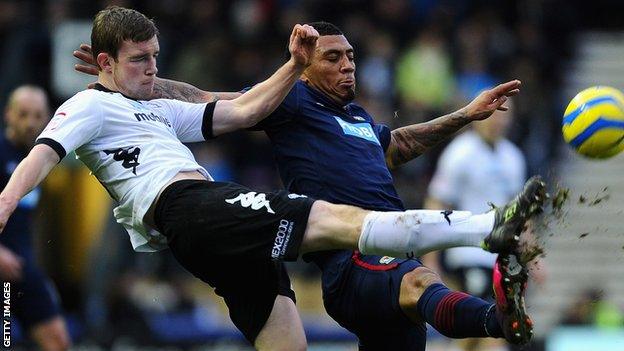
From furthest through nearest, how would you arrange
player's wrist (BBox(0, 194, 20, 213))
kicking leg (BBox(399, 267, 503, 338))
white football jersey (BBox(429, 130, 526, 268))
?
white football jersey (BBox(429, 130, 526, 268)), kicking leg (BBox(399, 267, 503, 338)), player's wrist (BBox(0, 194, 20, 213))

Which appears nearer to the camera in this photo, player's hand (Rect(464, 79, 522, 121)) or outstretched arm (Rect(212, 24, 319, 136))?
outstretched arm (Rect(212, 24, 319, 136))

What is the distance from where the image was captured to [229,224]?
21.2 ft

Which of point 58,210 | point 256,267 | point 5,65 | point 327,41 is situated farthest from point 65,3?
point 256,267

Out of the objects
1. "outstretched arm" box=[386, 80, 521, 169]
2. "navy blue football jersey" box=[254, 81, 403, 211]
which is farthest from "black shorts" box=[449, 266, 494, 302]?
"navy blue football jersey" box=[254, 81, 403, 211]

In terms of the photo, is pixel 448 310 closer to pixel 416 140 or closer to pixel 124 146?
pixel 416 140

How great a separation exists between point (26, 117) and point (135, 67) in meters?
3.22

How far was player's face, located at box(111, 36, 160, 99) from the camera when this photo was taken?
6988 mm

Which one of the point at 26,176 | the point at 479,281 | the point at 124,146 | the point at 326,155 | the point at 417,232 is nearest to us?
the point at 417,232

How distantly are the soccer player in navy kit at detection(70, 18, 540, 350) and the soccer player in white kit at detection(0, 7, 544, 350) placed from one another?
1.15 ft

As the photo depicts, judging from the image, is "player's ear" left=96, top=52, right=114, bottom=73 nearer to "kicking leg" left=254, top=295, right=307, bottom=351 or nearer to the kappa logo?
the kappa logo

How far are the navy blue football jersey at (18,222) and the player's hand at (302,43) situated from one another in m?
3.66

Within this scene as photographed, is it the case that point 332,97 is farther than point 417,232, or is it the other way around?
point 332,97

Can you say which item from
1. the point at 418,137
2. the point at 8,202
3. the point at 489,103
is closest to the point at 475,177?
the point at 418,137

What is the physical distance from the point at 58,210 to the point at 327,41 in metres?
7.07
